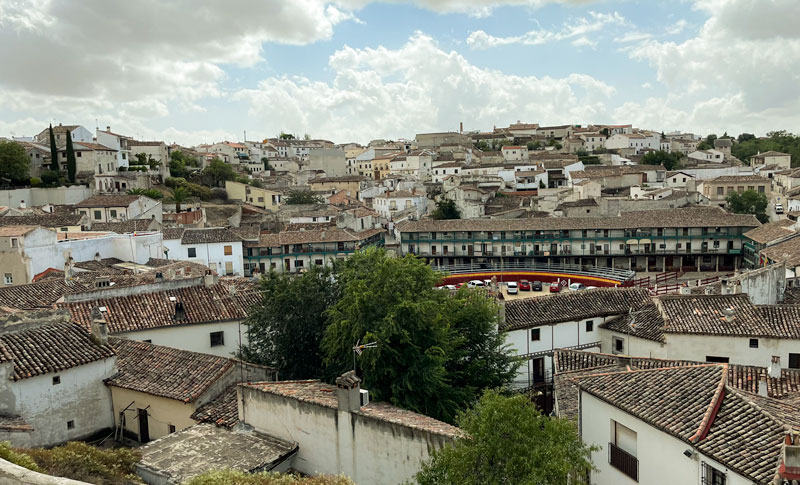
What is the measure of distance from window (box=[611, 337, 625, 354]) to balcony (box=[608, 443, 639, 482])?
15.1 meters

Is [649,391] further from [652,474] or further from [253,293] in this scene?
[253,293]

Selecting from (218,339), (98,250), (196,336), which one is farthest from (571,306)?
(98,250)

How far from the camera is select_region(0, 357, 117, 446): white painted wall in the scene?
16000 millimetres

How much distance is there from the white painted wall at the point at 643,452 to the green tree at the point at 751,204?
201 feet

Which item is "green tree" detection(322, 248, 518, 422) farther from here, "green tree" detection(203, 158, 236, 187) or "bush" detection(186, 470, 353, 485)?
"green tree" detection(203, 158, 236, 187)

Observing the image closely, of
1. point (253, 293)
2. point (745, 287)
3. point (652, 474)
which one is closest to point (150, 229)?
point (253, 293)

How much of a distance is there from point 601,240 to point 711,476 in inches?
1973

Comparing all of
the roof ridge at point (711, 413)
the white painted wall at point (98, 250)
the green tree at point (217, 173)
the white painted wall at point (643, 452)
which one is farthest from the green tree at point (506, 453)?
the green tree at point (217, 173)

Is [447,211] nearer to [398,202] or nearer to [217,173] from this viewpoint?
[398,202]

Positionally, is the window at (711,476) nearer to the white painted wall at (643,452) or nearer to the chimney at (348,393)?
the white painted wall at (643,452)

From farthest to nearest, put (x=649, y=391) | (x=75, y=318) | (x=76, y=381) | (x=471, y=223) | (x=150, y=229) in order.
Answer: (x=471, y=223) < (x=150, y=229) < (x=75, y=318) < (x=76, y=381) < (x=649, y=391)

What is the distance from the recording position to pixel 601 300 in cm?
3039

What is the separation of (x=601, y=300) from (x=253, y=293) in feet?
55.8

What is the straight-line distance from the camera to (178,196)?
7194cm
